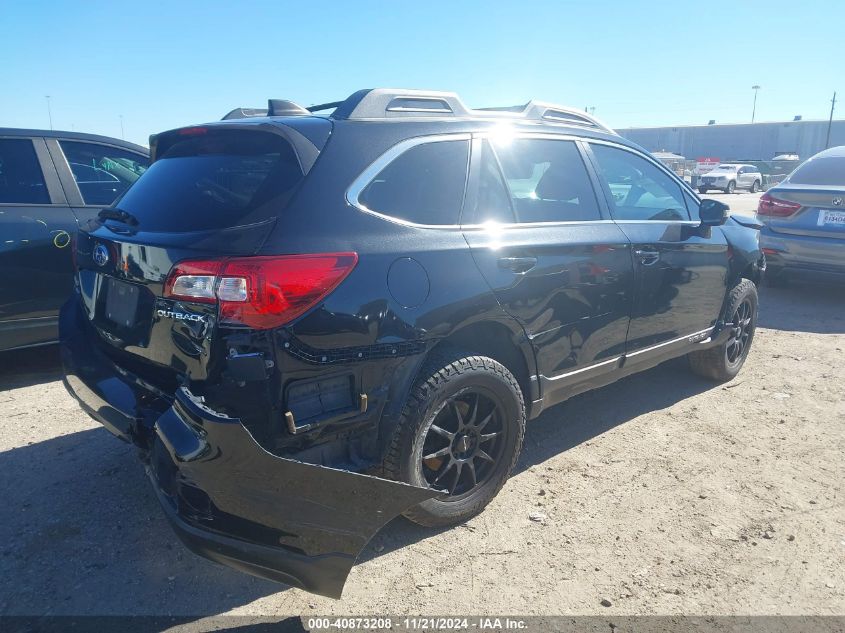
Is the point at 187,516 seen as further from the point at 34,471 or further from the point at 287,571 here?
the point at 34,471

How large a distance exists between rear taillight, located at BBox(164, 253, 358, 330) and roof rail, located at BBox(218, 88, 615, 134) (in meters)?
0.79

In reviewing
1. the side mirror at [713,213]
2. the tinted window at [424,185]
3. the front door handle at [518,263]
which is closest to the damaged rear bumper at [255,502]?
the tinted window at [424,185]

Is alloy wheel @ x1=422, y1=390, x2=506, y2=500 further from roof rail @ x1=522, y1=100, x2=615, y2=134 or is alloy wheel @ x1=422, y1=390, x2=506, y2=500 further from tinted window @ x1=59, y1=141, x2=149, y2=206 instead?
tinted window @ x1=59, y1=141, x2=149, y2=206

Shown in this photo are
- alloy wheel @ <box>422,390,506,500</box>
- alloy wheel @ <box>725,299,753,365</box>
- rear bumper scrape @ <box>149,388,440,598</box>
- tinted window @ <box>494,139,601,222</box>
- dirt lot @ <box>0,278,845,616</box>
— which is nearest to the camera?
rear bumper scrape @ <box>149,388,440,598</box>

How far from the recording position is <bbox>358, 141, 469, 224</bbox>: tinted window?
8.49 ft

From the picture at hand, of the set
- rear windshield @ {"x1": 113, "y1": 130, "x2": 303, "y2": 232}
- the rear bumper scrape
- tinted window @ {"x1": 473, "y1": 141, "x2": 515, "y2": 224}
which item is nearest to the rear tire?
tinted window @ {"x1": 473, "y1": 141, "x2": 515, "y2": 224}

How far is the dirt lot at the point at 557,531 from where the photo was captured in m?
2.50

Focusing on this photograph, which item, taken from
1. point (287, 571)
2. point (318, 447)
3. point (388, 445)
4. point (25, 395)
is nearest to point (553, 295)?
point (388, 445)

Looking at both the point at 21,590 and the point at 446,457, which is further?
the point at 446,457

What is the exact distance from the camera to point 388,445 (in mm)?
2559

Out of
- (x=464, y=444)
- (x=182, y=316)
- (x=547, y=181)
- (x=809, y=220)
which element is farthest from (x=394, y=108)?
(x=809, y=220)

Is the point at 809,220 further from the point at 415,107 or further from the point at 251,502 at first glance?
the point at 251,502

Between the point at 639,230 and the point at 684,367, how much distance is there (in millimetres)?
1997

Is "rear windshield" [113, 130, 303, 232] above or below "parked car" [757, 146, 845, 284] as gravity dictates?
above
